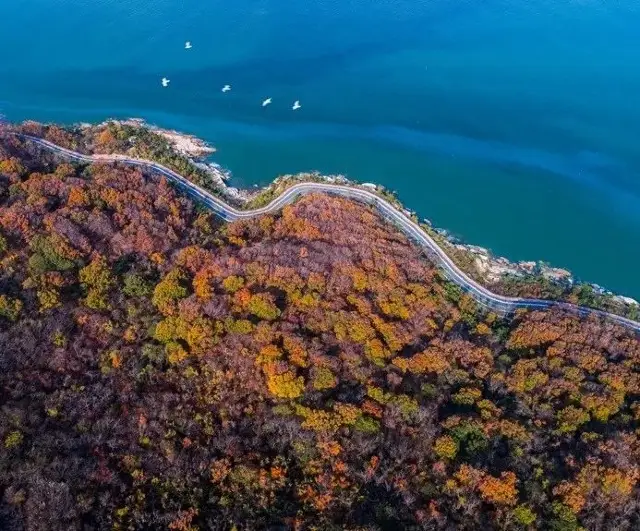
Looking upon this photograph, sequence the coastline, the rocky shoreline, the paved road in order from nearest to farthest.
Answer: the paved road
the coastline
the rocky shoreline

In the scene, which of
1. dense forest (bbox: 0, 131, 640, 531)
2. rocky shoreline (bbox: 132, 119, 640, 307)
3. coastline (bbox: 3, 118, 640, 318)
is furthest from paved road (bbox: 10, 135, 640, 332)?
dense forest (bbox: 0, 131, 640, 531)

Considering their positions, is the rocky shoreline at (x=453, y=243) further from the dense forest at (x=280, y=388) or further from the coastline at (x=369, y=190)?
the dense forest at (x=280, y=388)

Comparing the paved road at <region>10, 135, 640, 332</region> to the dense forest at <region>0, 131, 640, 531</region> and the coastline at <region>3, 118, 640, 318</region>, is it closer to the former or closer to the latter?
the coastline at <region>3, 118, 640, 318</region>

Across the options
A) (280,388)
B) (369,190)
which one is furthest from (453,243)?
(280,388)

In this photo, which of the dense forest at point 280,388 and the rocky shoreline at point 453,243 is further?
the rocky shoreline at point 453,243

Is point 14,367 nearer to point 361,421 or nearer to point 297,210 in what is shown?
point 361,421

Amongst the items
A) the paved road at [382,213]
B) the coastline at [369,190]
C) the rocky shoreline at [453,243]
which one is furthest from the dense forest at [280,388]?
the rocky shoreline at [453,243]
